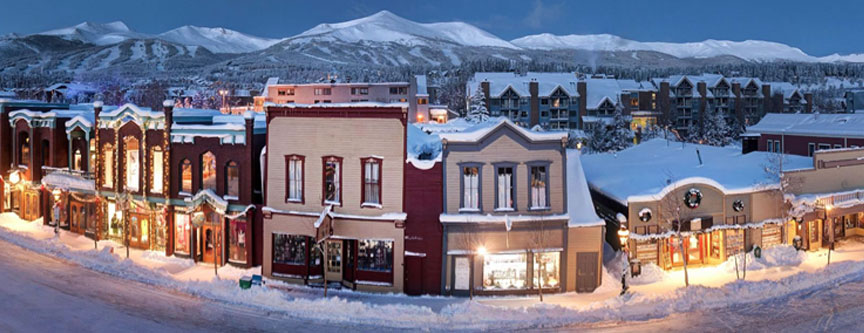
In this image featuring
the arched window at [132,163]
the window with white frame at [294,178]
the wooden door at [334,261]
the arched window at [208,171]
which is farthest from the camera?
the arched window at [132,163]

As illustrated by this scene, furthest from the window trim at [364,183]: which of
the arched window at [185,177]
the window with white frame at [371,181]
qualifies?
the arched window at [185,177]

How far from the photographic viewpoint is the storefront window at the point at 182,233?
100 ft

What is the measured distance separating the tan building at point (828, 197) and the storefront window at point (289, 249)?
25.0m

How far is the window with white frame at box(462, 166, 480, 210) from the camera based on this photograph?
24781 millimetres

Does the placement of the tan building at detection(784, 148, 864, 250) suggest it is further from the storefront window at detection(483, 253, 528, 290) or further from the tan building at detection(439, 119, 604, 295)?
the storefront window at detection(483, 253, 528, 290)

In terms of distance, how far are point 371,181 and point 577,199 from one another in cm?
910

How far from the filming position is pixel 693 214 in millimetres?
28656

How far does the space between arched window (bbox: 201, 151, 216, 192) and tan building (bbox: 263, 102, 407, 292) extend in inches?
184

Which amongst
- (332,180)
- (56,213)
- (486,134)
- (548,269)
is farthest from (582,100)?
(56,213)

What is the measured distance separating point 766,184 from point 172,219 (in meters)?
30.6

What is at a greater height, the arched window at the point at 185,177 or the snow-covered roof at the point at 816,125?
the snow-covered roof at the point at 816,125

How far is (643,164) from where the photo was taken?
3862cm

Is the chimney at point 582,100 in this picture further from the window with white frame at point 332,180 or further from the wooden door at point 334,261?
the wooden door at point 334,261

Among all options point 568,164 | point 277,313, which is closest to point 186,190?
point 277,313
